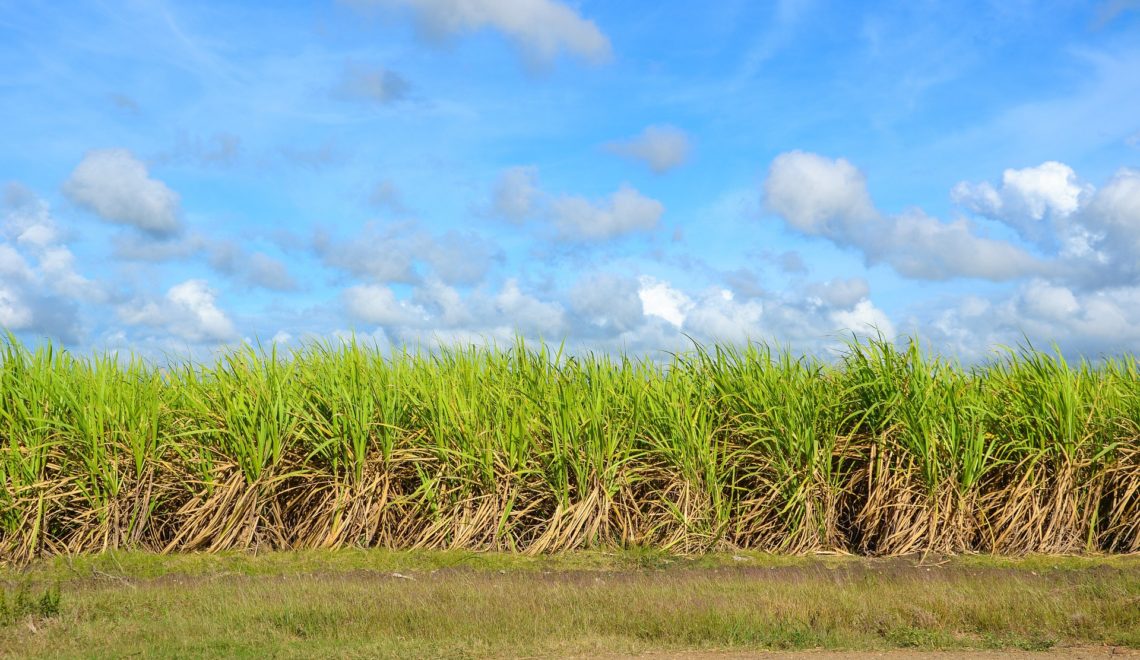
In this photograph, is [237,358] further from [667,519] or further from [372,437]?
[667,519]

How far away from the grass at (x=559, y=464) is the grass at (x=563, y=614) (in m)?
1.02

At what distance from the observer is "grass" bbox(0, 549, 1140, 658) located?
18.2 feet

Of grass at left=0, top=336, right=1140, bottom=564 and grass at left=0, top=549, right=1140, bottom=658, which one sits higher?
grass at left=0, top=336, right=1140, bottom=564

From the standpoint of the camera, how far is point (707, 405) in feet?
29.4

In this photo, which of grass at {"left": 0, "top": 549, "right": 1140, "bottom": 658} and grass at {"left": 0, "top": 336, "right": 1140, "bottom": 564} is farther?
grass at {"left": 0, "top": 336, "right": 1140, "bottom": 564}

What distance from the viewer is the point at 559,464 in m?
8.35

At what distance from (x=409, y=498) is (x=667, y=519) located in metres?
2.18

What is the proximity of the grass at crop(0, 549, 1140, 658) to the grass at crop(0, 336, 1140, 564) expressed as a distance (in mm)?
1015

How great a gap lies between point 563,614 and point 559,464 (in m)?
2.53

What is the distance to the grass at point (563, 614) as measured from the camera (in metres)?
5.54

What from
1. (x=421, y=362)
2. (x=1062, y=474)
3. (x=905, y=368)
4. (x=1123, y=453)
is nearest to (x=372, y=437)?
(x=421, y=362)

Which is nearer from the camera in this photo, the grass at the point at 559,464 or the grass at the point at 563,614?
the grass at the point at 563,614

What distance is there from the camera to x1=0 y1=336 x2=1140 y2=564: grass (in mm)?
8383

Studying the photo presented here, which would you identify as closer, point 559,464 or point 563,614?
point 563,614
